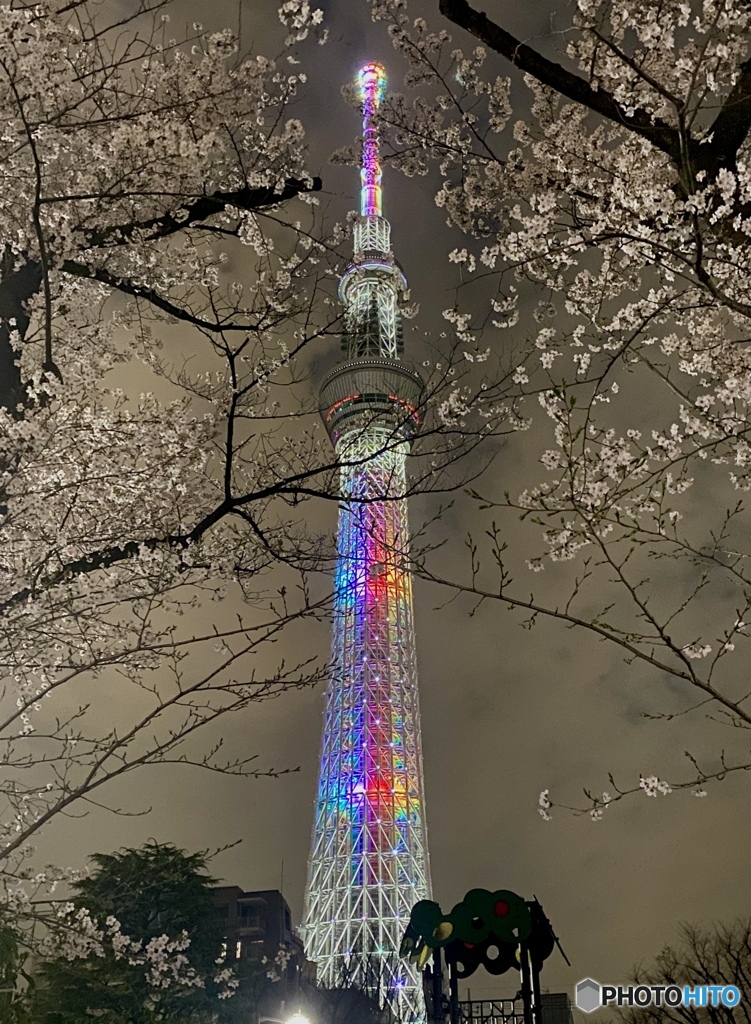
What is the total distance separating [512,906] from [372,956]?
2317 centimetres

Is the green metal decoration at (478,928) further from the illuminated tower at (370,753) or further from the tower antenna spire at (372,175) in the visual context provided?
the tower antenna spire at (372,175)

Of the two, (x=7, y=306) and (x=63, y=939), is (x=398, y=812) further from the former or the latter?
(x=7, y=306)

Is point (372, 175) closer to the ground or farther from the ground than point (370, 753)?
farther from the ground

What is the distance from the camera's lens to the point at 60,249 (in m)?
4.18

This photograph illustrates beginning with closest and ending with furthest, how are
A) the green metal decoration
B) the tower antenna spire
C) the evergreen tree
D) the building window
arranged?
the green metal decoration, the evergreen tree, the building window, the tower antenna spire

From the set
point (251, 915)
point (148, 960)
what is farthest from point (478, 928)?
point (251, 915)

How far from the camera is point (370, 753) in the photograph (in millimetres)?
30641

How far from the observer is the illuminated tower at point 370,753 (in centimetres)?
2730

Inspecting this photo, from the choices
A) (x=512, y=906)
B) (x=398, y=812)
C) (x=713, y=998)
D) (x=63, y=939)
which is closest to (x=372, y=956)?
(x=398, y=812)

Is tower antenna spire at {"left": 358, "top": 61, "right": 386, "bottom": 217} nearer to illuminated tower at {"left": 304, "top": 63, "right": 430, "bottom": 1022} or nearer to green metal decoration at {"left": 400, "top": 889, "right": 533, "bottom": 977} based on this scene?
illuminated tower at {"left": 304, "top": 63, "right": 430, "bottom": 1022}

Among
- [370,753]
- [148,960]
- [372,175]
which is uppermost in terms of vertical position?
[372,175]

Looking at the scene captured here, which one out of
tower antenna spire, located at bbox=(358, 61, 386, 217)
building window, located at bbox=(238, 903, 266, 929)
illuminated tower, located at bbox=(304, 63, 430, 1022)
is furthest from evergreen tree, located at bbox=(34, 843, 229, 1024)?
tower antenna spire, located at bbox=(358, 61, 386, 217)

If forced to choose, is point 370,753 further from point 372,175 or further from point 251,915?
point 372,175

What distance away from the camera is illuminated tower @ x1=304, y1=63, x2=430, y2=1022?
89.6ft
